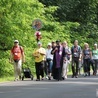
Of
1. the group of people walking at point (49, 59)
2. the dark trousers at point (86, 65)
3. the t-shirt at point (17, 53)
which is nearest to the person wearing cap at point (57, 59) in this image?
the group of people walking at point (49, 59)

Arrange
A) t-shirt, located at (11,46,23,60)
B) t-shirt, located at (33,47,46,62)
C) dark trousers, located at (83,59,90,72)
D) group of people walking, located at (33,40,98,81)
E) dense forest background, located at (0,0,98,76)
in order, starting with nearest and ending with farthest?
1. group of people walking, located at (33,40,98,81)
2. t-shirt, located at (11,46,23,60)
3. t-shirt, located at (33,47,46,62)
4. dark trousers, located at (83,59,90,72)
5. dense forest background, located at (0,0,98,76)

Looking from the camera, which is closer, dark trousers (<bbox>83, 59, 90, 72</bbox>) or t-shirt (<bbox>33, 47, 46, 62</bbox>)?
t-shirt (<bbox>33, 47, 46, 62</bbox>)

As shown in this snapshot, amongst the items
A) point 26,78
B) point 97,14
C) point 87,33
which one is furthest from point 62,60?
point 97,14

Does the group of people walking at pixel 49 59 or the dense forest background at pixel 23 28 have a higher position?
the dense forest background at pixel 23 28

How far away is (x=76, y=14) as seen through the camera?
44.9 metres

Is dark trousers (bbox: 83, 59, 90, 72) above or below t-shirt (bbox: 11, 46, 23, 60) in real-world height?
below

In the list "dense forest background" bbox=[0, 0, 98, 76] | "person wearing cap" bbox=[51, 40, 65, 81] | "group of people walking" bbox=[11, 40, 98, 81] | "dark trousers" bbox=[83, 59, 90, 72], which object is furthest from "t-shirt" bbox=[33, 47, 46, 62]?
"dense forest background" bbox=[0, 0, 98, 76]

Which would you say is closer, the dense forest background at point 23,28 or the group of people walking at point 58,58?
the group of people walking at point 58,58

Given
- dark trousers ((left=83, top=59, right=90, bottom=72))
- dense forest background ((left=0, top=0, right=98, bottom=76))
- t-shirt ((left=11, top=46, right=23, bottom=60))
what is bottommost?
dark trousers ((left=83, top=59, right=90, bottom=72))

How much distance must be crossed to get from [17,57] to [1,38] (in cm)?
605

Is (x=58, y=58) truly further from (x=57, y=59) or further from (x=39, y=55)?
(x=39, y=55)

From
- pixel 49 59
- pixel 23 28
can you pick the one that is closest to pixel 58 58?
pixel 49 59

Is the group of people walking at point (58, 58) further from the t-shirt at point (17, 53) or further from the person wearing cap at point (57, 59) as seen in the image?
the t-shirt at point (17, 53)

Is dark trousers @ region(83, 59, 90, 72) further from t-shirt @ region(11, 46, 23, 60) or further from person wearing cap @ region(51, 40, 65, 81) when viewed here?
t-shirt @ region(11, 46, 23, 60)
